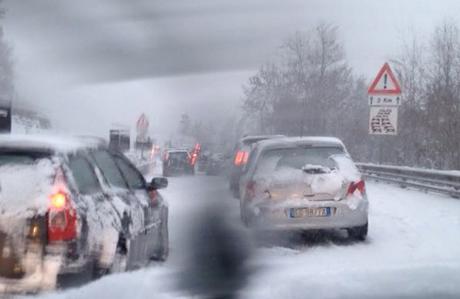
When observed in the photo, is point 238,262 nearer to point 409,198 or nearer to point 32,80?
point 409,198

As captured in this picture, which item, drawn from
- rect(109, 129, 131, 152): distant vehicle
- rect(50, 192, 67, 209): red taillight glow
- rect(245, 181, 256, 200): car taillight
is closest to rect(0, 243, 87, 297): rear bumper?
rect(50, 192, 67, 209): red taillight glow

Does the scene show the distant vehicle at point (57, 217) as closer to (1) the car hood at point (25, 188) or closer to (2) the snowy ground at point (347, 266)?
(1) the car hood at point (25, 188)

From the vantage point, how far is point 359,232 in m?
9.34

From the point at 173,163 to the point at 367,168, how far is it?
481 inches

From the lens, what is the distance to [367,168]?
82.0 feet

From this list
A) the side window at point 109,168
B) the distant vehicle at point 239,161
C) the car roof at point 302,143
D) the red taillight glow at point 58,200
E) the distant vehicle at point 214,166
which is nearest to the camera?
the red taillight glow at point 58,200

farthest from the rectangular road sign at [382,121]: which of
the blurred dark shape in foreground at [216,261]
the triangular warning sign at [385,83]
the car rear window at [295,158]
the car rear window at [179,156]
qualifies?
the car rear window at [179,156]

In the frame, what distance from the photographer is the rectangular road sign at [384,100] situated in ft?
51.0

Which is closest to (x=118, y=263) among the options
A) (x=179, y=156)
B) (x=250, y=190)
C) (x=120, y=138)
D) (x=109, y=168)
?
(x=109, y=168)

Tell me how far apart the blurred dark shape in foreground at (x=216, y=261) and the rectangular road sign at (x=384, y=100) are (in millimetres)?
5678

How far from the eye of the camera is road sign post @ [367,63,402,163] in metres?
15.3

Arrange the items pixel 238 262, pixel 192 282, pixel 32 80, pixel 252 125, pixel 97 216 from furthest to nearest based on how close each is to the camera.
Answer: pixel 252 125 → pixel 32 80 → pixel 238 262 → pixel 192 282 → pixel 97 216

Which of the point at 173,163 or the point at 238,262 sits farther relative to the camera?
the point at 173,163

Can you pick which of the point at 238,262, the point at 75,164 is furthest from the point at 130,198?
Answer: the point at 238,262
